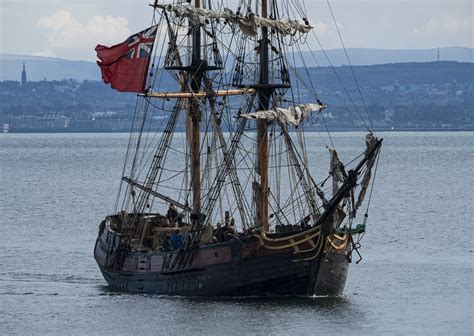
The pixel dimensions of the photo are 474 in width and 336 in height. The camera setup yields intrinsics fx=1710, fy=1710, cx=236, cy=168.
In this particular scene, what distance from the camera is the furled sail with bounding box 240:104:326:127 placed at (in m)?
61.1

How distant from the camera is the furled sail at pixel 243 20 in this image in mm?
62062

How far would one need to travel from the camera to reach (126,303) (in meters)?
59.5

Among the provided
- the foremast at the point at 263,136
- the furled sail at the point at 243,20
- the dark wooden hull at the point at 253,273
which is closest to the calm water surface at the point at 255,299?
the dark wooden hull at the point at 253,273

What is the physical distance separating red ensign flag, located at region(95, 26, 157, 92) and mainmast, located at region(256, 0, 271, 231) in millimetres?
4963

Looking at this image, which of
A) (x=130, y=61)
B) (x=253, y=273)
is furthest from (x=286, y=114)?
(x=130, y=61)

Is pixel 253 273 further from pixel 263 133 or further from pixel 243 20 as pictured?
pixel 243 20

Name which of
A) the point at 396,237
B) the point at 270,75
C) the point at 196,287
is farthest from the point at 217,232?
the point at 396,237

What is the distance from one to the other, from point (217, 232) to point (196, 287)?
2245mm

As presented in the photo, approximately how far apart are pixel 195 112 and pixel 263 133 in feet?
13.3

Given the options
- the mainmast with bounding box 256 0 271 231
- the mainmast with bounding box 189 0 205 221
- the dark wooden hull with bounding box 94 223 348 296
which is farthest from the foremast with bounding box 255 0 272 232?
the mainmast with bounding box 189 0 205 221

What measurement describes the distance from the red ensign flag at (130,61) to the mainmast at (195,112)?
5.43 feet

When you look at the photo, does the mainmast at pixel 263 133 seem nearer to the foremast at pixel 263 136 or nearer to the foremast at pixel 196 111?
the foremast at pixel 263 136

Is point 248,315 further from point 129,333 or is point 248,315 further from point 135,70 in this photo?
point 135,70

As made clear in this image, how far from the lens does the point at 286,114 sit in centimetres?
6175
